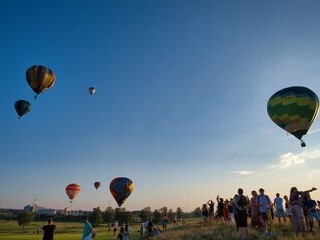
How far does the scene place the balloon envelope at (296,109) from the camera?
77.8ft

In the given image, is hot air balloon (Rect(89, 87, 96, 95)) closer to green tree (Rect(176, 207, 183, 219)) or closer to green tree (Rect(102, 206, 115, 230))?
green tree (Rect(102, 206, 115, 230))

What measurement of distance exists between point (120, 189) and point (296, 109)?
28.5 m

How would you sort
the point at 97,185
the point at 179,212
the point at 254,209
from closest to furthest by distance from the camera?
the point at 254,209
the point at 97,185
the point at 179,212

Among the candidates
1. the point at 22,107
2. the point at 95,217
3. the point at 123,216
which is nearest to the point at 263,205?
the point at 22,107

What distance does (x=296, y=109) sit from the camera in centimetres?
2378

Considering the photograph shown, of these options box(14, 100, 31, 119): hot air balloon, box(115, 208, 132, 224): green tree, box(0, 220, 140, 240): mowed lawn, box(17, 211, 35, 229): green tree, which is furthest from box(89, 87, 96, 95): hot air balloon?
box(115, 208, 132, 224): green tree

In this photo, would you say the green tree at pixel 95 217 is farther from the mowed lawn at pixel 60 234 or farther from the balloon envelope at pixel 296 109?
the balloon envelope at pixel 296 109

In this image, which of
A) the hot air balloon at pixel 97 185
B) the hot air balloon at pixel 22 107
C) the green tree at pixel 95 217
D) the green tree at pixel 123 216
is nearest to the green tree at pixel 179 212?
the green tree at pixel 123 216

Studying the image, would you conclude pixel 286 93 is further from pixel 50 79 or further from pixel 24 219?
pixel 24 219

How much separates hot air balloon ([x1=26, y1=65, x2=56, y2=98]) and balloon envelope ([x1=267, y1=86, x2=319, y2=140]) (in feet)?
79.9

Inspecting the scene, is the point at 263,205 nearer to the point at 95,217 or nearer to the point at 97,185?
the point at 97,185

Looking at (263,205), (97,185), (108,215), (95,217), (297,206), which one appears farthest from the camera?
(108,215)

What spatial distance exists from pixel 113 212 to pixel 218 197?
123831 mm

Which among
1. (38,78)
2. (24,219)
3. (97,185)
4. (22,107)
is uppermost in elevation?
(38,78)
